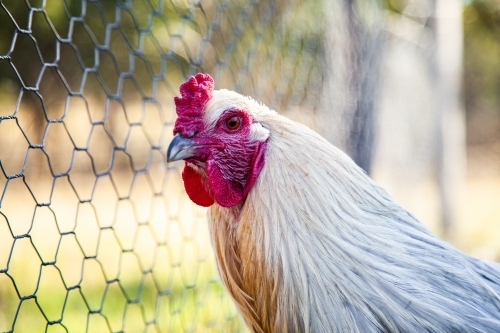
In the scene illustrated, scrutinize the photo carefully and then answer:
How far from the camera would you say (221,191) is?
174 centimetres

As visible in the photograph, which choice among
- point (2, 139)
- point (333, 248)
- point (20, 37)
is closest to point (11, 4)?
point (20, 37)

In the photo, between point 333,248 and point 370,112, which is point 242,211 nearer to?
point 333,248

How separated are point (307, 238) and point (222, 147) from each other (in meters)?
0.45

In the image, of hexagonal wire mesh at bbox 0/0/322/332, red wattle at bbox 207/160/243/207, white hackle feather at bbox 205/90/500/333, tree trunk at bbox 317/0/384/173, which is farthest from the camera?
tree trunk at bbox 317/0/384/173

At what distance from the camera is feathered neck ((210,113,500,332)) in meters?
1.57

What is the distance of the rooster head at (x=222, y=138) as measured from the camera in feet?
5.73

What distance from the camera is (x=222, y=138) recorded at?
1755mm

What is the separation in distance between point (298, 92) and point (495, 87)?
939cm

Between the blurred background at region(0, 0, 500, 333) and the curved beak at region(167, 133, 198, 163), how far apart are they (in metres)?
0.53

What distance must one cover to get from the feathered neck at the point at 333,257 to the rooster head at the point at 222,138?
0.17 ft

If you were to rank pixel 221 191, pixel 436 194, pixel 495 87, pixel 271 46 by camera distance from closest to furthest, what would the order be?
pixel 221 191 < pixel 271 46 < pixel 436 194 < pixel 495 87

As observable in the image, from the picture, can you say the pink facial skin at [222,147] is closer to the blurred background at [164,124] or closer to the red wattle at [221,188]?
the red wattle at [221,188]

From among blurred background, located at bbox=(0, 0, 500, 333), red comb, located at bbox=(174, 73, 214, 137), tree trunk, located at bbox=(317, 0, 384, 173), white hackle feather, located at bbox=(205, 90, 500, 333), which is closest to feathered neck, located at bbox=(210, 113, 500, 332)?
white hackle feather, located at bbox=(205, 90, 500, 333)

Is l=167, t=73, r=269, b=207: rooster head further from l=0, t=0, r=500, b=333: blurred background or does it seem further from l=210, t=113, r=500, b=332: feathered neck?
l=0, t=0, r=500, b=333: blurred background
